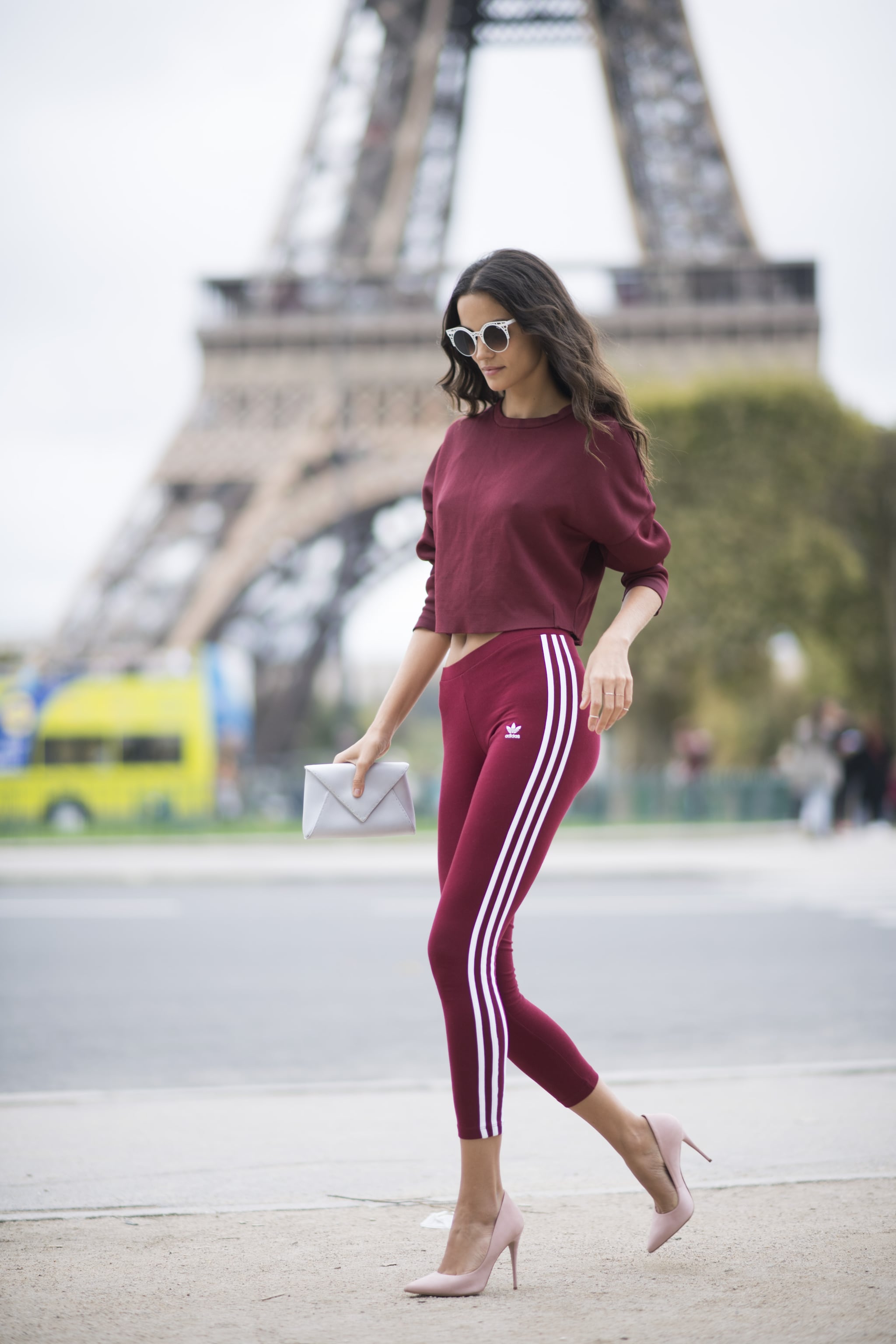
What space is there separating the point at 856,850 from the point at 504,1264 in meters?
13.3

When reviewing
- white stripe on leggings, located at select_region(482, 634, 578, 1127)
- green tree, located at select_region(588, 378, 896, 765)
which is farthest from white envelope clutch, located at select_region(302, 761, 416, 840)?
green tree, located at select_region(588, 378, 896, 765)

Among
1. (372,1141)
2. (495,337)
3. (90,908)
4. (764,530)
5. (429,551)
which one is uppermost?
(764,530)

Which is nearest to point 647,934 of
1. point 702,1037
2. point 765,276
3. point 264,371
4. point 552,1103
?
point 702,1037

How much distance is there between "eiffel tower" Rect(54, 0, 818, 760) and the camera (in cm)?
2689

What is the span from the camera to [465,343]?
8.58 ft

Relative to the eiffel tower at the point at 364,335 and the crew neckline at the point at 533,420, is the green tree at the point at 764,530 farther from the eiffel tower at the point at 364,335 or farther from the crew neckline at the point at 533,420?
the crew neckline at the point at 533,420

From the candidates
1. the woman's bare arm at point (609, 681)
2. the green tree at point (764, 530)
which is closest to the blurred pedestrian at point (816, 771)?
the green tree at point (764, 530)

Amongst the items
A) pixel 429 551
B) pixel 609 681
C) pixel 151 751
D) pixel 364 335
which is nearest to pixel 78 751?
pixel 151 751

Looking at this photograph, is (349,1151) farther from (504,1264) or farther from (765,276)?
(765,276)

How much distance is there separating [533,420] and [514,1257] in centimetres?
142

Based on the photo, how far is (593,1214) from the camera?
2.90 meters

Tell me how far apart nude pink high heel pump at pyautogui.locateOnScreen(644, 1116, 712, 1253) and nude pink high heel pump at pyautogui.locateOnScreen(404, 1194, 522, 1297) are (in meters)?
0.27

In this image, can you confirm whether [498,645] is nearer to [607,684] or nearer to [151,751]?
[607,684]

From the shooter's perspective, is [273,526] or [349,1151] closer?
[349,1151]
